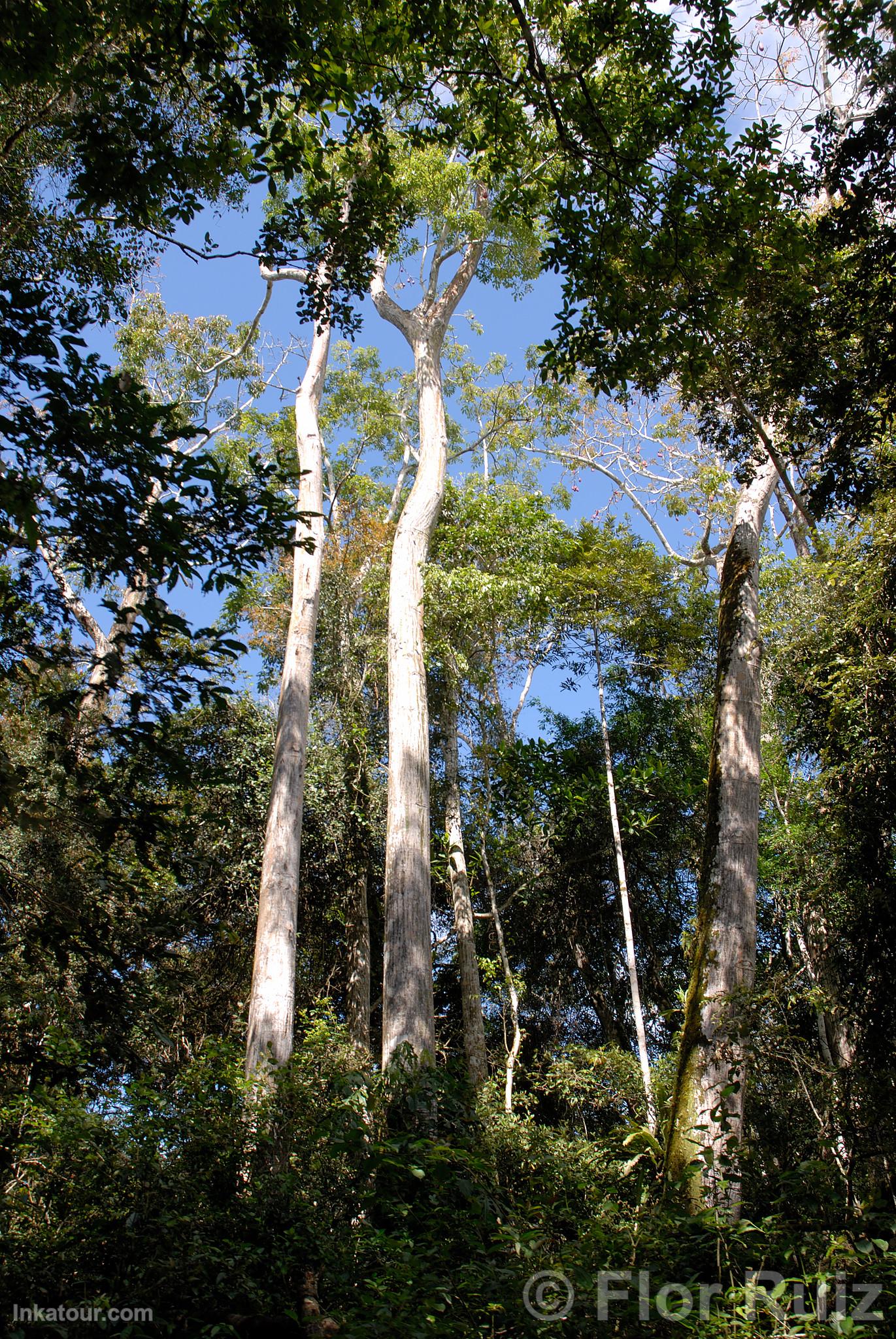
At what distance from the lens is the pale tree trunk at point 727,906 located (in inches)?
171

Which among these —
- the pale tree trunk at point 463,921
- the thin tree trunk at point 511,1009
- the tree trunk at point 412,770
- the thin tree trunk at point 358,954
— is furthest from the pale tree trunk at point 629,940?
the thin tree trunk at point 358,954

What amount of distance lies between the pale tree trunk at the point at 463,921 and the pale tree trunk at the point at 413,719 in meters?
1.89

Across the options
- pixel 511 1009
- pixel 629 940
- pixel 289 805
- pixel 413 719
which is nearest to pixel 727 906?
pixel 413 719

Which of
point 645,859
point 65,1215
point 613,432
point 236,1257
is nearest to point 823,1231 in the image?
point 236,1257

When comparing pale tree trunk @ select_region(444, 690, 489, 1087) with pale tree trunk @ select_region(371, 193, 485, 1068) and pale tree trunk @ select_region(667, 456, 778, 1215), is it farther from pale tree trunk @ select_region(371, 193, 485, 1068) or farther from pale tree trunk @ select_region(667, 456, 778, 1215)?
pale tree trunk @ select_region(667, 456, 778, 1215)

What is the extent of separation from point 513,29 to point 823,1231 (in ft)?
20.4

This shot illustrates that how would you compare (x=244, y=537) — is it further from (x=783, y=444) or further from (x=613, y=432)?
(x=613, y=432)

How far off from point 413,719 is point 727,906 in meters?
3.33

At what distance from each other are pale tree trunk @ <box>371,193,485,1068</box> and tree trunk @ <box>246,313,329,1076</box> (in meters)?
0.93

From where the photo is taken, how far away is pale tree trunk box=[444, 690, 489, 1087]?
9016mm

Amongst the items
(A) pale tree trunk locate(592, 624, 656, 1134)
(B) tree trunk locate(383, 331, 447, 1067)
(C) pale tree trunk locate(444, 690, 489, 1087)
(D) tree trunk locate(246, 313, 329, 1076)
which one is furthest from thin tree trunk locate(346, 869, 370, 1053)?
(A) pale tree trunk locate(592, 624, 656, 1134)

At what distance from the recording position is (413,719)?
7695 mm

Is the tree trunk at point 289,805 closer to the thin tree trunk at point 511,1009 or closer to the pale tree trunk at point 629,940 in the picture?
the thin tree trunk at point 511,1009

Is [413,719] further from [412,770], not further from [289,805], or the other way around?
[289,805]
